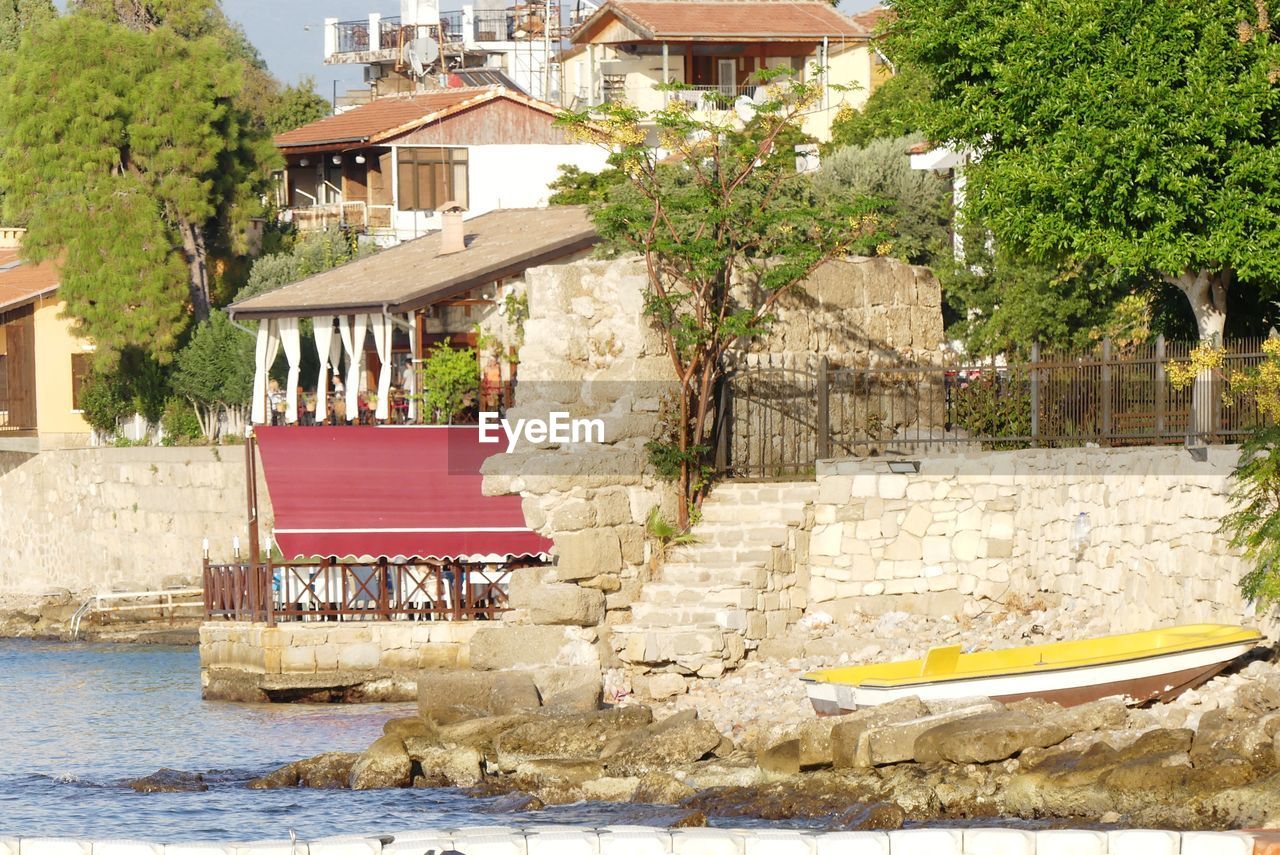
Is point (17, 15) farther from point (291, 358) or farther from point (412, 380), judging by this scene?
point (412, 380)

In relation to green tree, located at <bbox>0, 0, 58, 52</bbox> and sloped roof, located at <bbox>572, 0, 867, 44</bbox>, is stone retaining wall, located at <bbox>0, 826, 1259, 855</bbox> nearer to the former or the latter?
sloped roof, located at <bbox>572, 0, 867, 44</bbox>

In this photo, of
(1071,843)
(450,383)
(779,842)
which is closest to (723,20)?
(450,383)

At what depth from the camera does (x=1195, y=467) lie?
18.0 metres

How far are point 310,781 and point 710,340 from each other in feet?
19.8

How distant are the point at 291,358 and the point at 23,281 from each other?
17.7 meters

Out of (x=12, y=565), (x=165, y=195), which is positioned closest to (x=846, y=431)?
(x=165, y=195)

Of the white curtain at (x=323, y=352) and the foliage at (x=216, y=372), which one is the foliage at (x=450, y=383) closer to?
the white curtain at (x=323, y=352)

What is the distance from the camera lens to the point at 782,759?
677 inches

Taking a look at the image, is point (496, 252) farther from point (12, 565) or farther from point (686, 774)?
point (12, 565)

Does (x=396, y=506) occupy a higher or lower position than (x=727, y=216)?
lower

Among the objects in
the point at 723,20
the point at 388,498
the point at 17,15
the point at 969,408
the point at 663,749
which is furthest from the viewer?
the point at 17,15

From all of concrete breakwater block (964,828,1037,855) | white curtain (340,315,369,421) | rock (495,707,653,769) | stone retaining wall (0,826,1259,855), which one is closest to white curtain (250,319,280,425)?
white curtain (340,315,369,421)

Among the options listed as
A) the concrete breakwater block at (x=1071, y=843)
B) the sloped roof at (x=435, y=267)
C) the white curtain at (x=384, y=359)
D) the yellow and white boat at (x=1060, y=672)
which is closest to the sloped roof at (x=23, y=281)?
the sloped roof at (x=435, y=267)

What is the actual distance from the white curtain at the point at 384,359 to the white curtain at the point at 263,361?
3.28 metres
